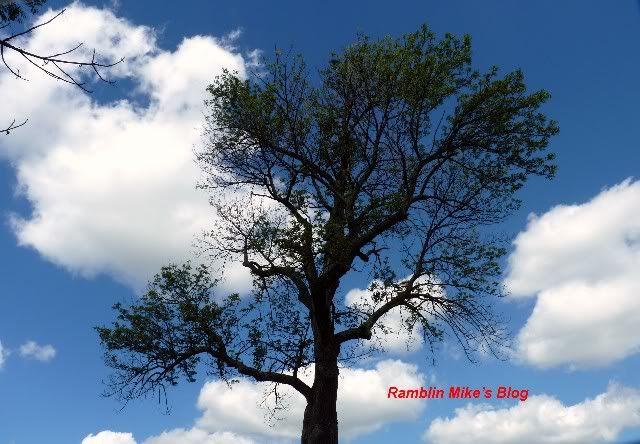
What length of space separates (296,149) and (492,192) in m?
6.42

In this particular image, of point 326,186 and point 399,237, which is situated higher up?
point 326,186

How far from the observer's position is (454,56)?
18.0 m

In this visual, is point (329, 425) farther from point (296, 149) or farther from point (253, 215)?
point (296, 149)

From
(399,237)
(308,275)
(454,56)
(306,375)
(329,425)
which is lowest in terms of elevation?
(329,425)

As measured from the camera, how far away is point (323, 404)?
1645 cm

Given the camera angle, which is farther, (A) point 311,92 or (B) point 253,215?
(A) point 311,92

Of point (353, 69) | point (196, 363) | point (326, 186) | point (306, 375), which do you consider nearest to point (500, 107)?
point (353, 69)

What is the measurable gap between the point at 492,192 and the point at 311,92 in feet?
22.1

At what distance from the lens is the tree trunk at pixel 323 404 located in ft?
52.9

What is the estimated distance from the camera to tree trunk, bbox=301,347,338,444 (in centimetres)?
1611

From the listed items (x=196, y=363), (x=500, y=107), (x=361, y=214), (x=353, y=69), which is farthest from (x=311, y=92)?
(x=196, y=363)

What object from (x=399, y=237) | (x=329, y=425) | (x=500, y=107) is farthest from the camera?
(x=399, y=237)

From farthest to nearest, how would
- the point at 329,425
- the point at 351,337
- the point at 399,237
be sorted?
the point at 399,237 < the point at 351,337 < the point at 329,425

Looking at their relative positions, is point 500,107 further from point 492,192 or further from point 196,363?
point 196,363
